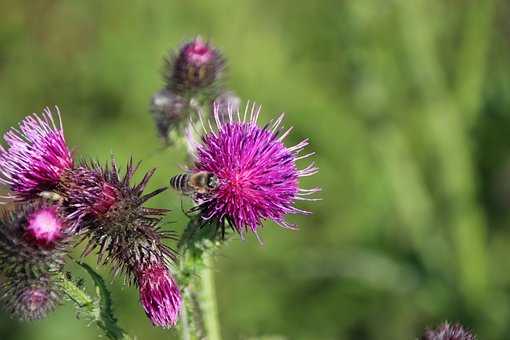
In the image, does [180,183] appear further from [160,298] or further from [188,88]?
[188,88]

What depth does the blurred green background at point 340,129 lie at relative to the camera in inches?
265

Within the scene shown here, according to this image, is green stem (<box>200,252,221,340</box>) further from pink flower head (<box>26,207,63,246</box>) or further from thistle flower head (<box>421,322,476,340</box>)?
thistle flower head (<box>421,322,476,340</box>)

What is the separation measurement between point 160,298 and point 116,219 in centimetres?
42

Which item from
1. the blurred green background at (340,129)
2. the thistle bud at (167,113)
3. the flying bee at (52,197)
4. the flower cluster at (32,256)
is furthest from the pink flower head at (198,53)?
the blurred green background at (340,129)

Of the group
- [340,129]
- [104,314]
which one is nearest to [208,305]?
[104,314]

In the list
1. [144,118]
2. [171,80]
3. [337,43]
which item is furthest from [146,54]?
[171,80]

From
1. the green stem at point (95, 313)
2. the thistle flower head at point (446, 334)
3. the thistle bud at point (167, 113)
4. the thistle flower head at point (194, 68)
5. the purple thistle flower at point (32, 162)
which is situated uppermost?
the thistle flower head at point (194, 68)

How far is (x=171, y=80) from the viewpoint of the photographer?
474cm

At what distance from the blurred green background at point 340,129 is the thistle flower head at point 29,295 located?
8.46 ft

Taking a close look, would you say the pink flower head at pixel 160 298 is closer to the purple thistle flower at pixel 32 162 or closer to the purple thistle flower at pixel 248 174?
the purple thistle flower at pixel 248 174

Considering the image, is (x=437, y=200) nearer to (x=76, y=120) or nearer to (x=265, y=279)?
(x=265, y=279)

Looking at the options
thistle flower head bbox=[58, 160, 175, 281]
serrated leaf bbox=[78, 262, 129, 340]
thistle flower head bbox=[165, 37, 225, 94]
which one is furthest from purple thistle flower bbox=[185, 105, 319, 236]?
thistle flower head bbox=[165, 37, 225, 94]

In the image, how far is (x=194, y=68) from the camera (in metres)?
4.63

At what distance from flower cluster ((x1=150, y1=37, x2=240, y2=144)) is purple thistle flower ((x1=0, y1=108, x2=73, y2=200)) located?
862mm
